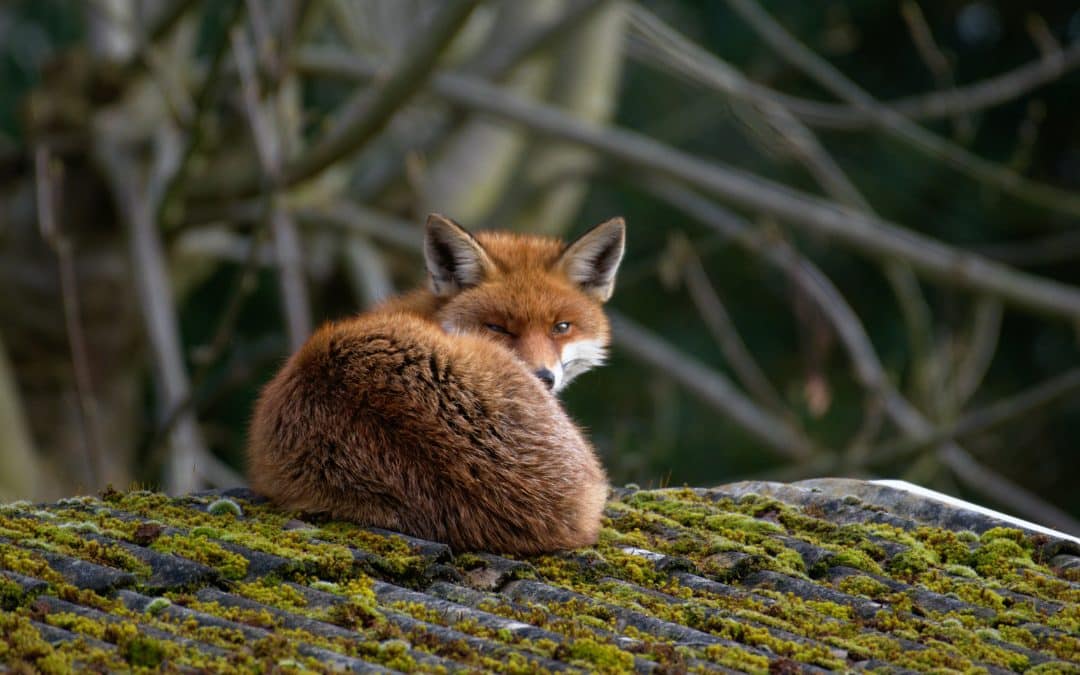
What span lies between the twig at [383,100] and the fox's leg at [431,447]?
315 centimetres

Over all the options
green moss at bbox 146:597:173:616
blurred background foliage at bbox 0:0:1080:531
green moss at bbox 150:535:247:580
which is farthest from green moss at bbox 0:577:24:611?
blurred background foliage at bbox 0:0:1080:531

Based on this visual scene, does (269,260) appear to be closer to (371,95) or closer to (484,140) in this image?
(484,140)

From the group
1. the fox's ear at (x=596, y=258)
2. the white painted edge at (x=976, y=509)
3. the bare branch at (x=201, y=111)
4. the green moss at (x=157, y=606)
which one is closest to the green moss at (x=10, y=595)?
the green moss at (x=157, y=606)

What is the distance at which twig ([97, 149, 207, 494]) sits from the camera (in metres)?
9.25

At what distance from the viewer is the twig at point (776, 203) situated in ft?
28.2

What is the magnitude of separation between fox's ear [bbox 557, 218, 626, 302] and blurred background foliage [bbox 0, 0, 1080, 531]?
176 cm

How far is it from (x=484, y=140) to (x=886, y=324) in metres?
7.76

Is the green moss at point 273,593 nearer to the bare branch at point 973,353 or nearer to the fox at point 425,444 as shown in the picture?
the fox at point 425,444

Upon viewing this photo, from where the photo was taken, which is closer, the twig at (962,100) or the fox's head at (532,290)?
the fox's head at (532,290)

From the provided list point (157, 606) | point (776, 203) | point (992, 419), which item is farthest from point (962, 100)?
point (157, 606)

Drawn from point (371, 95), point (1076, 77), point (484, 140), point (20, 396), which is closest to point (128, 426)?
point (20, 396)

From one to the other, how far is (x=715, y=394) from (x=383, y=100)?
3375 millimetres

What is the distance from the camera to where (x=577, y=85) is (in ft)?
43.3

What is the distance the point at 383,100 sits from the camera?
8.10m
